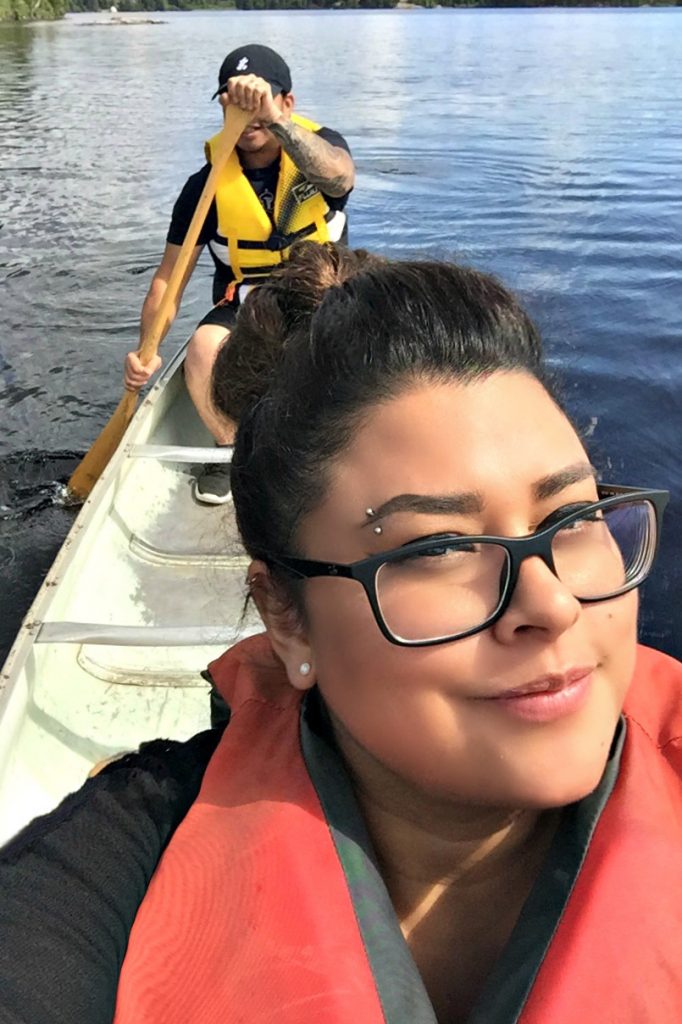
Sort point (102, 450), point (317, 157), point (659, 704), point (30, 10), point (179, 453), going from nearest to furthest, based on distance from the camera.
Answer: point (659, 704) < point (179, 453) < point (317, 157) < point (102, 450) < point (30, 10)

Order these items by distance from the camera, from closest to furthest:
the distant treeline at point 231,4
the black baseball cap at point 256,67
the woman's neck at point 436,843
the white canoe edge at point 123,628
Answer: the woman's neck at point 436,843, the white canoe edge at point 123,628, the black baseball cap at point 256,67, the distant treeline at point 231,4

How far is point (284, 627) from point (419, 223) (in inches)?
393

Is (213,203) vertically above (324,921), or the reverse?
(213,203)

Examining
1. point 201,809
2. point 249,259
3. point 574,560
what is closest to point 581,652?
point 574,560

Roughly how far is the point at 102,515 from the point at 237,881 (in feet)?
8.67

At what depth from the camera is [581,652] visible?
1197 millimetres

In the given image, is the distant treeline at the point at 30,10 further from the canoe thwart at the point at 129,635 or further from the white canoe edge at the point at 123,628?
the canoe thwart at the point at 129,635

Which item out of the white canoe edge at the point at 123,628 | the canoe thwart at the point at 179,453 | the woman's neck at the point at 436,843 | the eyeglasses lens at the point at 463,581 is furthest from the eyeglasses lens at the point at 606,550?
the canoe thwart at the point at 179,453

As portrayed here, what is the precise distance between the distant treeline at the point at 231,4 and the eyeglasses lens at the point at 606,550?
54078 mm

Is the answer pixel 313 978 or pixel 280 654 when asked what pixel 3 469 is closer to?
pixel 280 654

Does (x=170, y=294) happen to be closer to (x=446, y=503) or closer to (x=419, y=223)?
(x=446, y=503)

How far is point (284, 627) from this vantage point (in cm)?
146

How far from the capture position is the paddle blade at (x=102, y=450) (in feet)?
16.1

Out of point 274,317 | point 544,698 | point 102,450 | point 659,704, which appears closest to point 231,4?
point 102,450
